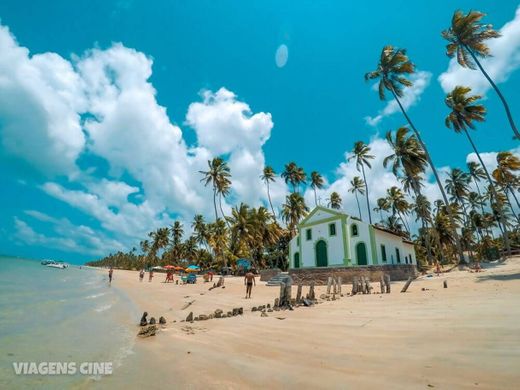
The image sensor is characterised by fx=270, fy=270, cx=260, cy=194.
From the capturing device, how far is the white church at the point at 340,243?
93.1 feet

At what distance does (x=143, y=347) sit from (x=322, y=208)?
27.0m

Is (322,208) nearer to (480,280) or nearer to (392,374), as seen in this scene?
(480,280)

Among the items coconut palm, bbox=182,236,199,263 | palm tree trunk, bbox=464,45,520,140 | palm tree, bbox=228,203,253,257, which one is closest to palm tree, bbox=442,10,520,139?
palm tree trunk, bbox=464,45,520,140

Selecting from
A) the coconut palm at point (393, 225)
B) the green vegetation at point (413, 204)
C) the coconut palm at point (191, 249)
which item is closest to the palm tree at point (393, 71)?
the green vegetation at point (413, 204)

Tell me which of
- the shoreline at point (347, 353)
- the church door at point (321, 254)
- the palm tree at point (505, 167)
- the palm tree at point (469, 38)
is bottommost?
the shoreline at point (347, 353)

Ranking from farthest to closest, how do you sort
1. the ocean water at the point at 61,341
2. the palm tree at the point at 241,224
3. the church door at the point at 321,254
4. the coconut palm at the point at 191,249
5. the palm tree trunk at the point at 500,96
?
the coconut palm at the point at 191,249, the palm tree at the point at 241,224, the church door at the point at 321,254, the palm tree trunk at the point at 500,96, the ocean water at the point at 61,341

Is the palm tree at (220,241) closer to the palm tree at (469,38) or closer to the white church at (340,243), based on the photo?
the white church at (340,243)

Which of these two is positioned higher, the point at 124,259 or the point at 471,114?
the point at 471,114

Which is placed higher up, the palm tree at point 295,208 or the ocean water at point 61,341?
the palm tree at point 295,208

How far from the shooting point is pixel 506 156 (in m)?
34.1

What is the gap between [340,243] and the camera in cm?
2892

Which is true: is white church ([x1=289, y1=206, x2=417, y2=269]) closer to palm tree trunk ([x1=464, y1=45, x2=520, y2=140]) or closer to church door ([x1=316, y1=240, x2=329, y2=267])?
church door ([x1=316, y1=240, x2=329, y2=267])

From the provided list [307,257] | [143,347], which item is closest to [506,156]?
[307,257]

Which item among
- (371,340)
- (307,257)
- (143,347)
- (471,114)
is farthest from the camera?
(307,257)
